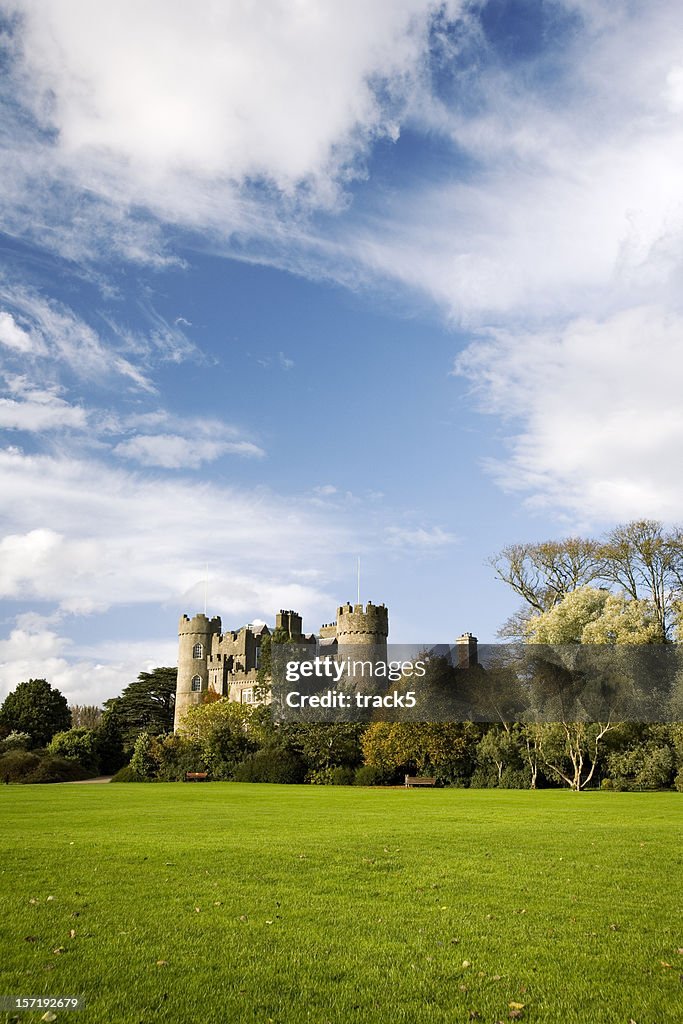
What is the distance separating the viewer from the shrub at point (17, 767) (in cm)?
4366

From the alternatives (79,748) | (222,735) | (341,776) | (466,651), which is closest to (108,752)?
(79,748)

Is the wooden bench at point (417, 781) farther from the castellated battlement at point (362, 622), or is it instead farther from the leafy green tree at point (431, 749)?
the castellated battlement at point (362, 622)

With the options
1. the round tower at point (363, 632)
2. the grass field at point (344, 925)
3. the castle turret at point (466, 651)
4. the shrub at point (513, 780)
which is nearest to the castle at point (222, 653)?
the round tower at point (363, 632)

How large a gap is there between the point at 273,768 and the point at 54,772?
44.4 feet

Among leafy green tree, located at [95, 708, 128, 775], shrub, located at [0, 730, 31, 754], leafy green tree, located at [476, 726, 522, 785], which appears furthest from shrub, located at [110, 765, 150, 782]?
leafy green tree, located at [476, 726, 522, 785]

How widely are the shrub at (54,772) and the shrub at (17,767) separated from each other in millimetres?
284

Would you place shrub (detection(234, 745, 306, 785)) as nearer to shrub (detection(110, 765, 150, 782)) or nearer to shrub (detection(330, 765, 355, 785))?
shrub (detection(330, 765, 355, 785))

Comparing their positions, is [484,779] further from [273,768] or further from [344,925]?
[344,925]

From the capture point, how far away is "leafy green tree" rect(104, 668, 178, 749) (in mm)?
85562

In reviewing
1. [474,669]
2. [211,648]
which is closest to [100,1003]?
[474,669]

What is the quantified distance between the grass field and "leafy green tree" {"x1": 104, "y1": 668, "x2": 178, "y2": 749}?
238 feet

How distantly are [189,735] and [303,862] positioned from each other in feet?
134

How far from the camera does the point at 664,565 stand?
45594 millimetres

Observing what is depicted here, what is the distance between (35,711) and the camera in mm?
74375
